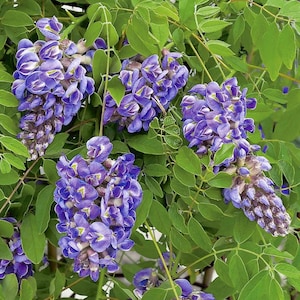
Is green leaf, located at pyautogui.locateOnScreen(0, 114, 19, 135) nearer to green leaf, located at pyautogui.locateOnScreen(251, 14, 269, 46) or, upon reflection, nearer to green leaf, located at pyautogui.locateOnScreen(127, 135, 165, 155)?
green leaf, located at pyautogui.locateOnScreen(127, 135, 165, 155)

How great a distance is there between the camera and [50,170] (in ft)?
1.75

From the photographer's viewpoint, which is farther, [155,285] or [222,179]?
[155,285]

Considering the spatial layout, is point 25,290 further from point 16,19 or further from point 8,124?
point 16,19

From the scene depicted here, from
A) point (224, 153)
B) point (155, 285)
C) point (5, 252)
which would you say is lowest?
point (155, 285)

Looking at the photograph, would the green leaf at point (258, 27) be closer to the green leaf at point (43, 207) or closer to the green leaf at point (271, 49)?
the green leaf at point (271, 49)

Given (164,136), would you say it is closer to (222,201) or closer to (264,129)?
(222,201)

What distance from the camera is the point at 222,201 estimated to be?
58 centimetres

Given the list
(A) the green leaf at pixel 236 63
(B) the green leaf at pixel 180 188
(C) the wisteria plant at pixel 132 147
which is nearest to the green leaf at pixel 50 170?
(C) the wisteria plant at pixel 132 147

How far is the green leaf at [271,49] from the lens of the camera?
55 cm

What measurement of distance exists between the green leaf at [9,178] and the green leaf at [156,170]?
0.37 feet

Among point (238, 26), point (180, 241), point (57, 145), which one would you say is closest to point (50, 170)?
point (57, 145)

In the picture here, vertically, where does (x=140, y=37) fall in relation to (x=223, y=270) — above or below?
above

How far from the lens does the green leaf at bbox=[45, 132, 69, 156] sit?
20.4 inches

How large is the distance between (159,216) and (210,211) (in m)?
0.05
